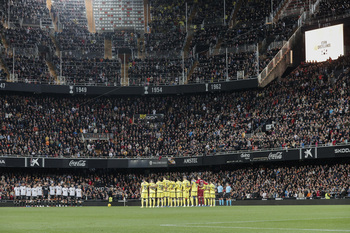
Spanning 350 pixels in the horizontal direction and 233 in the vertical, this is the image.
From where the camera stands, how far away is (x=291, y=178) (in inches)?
1827

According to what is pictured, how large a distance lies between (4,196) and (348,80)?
3206 cm

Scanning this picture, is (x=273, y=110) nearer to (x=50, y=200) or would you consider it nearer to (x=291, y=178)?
(x=291, y=178)

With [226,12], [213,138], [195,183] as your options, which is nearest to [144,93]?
[213,138]

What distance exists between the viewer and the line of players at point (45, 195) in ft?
160

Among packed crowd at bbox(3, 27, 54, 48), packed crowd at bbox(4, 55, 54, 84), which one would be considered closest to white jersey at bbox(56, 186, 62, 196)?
packed crowd at bbox(4, 55, 54, 84)

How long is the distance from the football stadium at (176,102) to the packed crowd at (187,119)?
135 millimetres

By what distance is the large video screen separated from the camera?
49438mm

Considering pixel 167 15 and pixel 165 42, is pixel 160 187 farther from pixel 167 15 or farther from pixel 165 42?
pixel 167 15

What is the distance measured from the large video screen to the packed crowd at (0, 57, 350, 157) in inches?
37.9

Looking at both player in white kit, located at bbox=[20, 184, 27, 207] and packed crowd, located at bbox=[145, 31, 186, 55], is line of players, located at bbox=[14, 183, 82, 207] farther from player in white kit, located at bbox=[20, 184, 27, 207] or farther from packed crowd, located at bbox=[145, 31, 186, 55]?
packed crowd, located at bbox=[145, 31, 186, 55]

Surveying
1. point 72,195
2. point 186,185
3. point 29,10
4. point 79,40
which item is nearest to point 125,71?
point 79,40

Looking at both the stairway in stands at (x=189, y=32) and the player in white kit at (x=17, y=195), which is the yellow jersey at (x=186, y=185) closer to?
the player in white kit at (x=17, y=195)

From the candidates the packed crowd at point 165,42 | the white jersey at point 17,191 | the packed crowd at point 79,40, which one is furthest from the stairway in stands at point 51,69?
the white jersey at point 17,191

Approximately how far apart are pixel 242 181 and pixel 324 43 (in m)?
14.8
